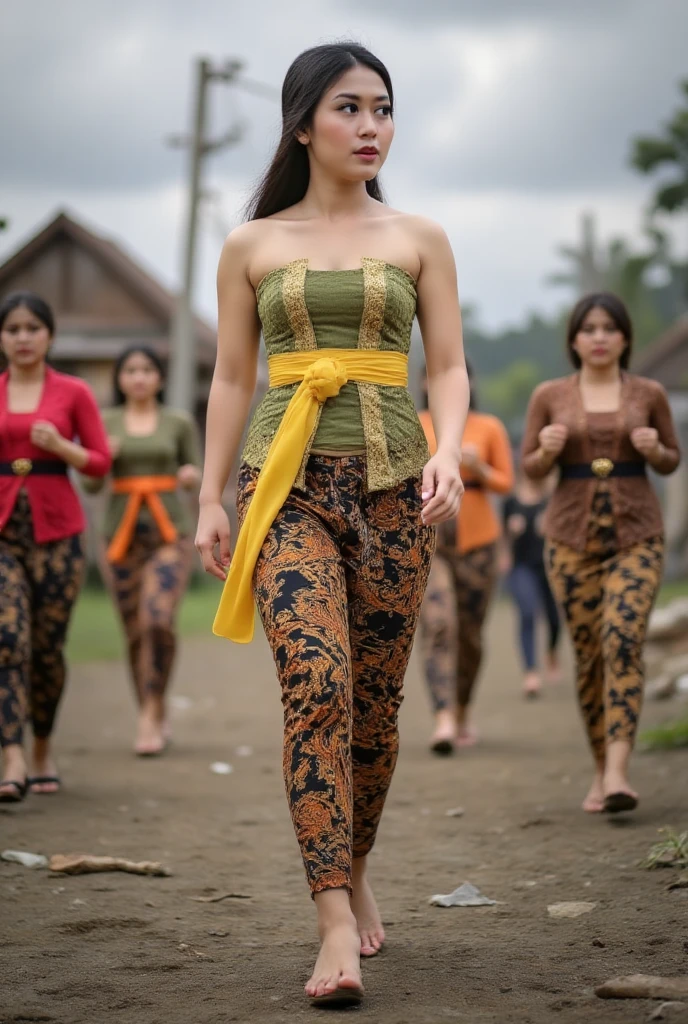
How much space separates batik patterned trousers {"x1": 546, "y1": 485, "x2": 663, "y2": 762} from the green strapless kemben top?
2438 mm

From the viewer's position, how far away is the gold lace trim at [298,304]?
14.2ft

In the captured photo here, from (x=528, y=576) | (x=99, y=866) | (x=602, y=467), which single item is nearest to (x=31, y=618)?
(x=99, y=866)

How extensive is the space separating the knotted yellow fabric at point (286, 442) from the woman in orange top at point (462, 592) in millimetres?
4726

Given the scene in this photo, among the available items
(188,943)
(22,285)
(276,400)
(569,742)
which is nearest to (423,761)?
(569,742)

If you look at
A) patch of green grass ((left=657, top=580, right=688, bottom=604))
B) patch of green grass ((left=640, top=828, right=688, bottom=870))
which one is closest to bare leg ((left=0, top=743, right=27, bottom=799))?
patch of green grass ((left=640, top=828, right=688, bottom=870))

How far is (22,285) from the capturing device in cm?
3266

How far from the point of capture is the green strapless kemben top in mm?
4340

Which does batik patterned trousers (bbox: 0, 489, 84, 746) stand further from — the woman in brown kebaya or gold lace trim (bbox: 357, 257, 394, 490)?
gold lace trim (bbox: 357, 257, 394, 490)

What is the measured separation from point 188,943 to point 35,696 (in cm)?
298

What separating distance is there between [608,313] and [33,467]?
279cm

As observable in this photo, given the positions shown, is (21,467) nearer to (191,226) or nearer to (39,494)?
(39,494)

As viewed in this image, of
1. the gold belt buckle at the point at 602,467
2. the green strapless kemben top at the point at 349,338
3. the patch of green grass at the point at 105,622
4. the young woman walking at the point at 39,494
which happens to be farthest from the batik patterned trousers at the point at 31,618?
the patch of green grass at the point at 105,622

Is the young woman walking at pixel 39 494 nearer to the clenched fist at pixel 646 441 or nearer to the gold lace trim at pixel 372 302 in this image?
the clenched fist at pixel 646 441

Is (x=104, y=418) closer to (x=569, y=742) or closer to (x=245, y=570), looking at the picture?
(x=569, y=742)
